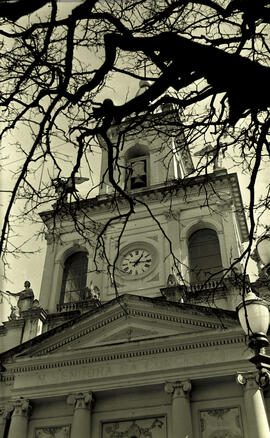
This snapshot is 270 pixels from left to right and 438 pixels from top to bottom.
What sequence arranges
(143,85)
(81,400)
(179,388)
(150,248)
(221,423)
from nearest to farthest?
(143,85) → (221,423) → (179,388) → (81,400) → (150,248)

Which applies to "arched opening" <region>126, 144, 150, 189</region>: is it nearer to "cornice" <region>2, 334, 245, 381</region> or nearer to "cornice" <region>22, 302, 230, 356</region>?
"cornice" <region>22, 302, 230, 356</region>

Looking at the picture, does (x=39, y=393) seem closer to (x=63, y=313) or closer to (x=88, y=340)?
(x=88, y=340)

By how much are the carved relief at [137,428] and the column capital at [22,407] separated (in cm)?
270

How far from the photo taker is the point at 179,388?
16.1 metres

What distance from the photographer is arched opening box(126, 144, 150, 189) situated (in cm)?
2678

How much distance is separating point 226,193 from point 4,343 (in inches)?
477

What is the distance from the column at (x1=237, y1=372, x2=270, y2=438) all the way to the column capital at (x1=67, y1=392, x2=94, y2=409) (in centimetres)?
497

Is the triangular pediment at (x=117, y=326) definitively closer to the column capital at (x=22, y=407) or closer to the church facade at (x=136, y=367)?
the church facade at (x=136, y=367)

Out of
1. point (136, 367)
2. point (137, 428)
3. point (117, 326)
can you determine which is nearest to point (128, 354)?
point (136, 367)

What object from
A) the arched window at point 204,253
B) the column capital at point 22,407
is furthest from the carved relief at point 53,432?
the arched window at point 204,253

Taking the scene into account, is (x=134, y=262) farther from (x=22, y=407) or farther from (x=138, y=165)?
(x=22, y=407)

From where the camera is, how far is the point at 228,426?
1551 centimetres

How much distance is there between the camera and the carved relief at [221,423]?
15.3m

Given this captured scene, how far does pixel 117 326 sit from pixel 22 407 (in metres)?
4.21
